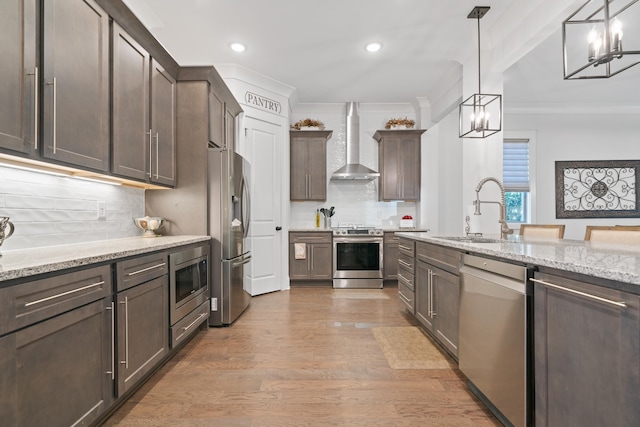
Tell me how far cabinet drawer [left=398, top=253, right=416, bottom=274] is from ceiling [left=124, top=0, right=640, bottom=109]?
2.37 m

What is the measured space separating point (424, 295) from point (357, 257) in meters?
2.14

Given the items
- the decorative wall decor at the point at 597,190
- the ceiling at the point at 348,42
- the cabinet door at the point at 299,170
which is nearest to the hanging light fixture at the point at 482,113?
the ceiling at the point at 348,42

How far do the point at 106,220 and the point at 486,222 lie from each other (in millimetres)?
3607

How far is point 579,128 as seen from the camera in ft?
19.2

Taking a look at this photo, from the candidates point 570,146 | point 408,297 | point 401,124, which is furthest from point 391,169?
point 570,146

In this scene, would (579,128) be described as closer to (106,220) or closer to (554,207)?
(554,207)

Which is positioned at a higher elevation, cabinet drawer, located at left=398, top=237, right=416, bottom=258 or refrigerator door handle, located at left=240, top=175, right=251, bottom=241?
refrigerator door handle, located at left=240, top=175, right=251, bottom=241

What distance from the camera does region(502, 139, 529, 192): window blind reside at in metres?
5.75

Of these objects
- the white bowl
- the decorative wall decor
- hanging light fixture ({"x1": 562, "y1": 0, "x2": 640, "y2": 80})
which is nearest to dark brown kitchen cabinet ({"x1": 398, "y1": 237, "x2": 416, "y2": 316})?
hanging light fixture ({"x1": 562, "y1": 0, "x2": 640, "y2": 80})

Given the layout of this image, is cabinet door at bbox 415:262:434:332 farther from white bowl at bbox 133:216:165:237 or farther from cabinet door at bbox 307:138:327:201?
cabinet door at bbox 307:138:327:201

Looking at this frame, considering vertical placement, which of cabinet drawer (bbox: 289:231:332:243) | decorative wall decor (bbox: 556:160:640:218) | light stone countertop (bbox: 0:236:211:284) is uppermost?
decorative wall decor (bbox: 556:160:640:218)

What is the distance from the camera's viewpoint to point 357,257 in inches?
192

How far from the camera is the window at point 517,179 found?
5.75 meters

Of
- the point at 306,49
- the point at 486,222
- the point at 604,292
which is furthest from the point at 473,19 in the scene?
the point at 604,292
